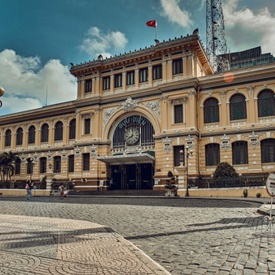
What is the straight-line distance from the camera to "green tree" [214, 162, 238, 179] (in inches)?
1112

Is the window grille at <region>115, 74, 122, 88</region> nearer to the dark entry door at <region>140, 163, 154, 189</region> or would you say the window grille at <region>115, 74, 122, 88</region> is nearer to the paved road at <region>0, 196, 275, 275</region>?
the dark entry door at <region>140, 163, 154, 189</region>

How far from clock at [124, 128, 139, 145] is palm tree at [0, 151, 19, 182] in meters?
17.5

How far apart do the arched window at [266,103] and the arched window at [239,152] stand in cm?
332

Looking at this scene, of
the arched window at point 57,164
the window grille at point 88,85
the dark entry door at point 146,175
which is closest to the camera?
the dark entry door at point 146,175

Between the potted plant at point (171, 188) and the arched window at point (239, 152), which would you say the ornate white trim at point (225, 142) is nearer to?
the arched window at point (239, 152)

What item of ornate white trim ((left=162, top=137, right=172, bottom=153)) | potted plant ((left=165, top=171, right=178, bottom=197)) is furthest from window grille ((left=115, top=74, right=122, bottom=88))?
potted plant ((left=165, top=171, right=178, bottom=197))

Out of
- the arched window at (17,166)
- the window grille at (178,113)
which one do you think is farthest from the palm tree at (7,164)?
the window grille at (178,113)

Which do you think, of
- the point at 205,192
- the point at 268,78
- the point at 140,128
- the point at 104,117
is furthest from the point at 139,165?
the point at 268,78

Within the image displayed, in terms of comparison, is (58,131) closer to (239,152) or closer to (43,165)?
(43,165)

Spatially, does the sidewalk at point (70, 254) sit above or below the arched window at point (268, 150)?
below

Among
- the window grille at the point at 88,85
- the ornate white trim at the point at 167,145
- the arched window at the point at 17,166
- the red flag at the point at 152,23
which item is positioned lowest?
the arched window at the point at 17,166

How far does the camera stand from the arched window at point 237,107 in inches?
1219

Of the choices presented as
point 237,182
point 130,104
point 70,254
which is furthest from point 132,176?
point 70,254

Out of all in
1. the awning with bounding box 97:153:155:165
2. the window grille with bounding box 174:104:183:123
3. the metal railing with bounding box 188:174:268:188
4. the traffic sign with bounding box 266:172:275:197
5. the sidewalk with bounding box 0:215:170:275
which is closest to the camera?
the sidewalk with bounding box 0:215:170:275
